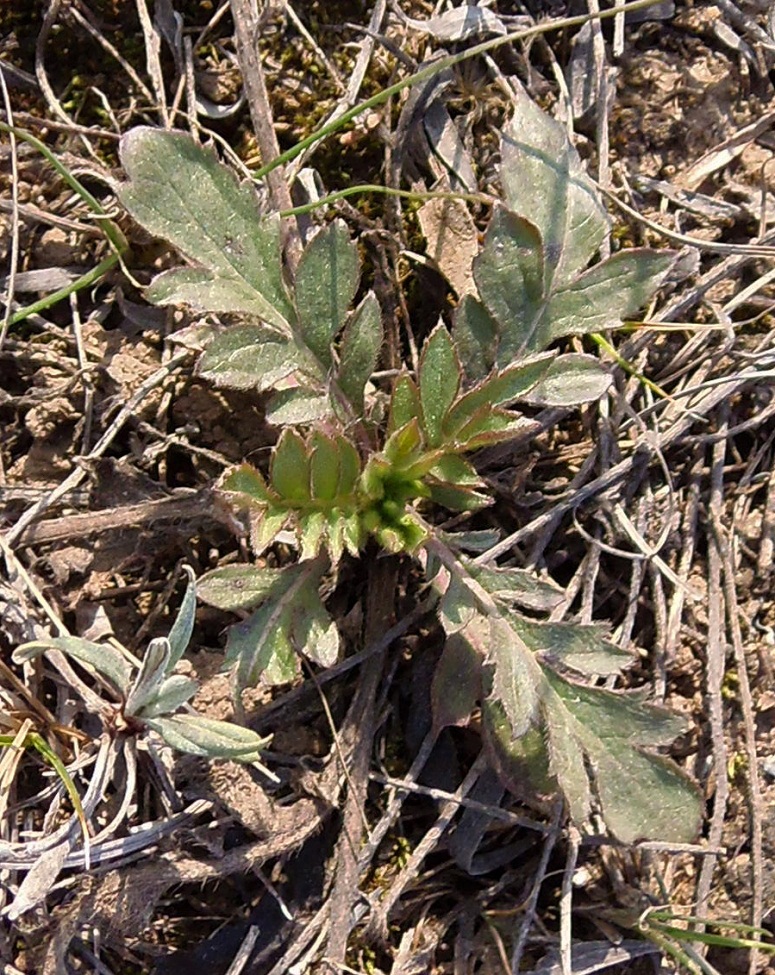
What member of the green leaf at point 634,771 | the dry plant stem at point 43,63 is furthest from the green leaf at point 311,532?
the dry plant stem at point 43,63

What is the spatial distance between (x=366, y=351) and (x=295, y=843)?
85cm

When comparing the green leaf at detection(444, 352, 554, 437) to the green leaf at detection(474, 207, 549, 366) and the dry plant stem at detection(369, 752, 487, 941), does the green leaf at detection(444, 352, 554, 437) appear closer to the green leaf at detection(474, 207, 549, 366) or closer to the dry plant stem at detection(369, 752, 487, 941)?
the green leaf at detection(474, 207, 549, 366)

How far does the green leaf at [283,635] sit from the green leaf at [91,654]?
0.55 feet

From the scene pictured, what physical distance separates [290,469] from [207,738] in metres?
0.43

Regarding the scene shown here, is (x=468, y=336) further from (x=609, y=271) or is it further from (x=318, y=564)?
(x=318, y=564)

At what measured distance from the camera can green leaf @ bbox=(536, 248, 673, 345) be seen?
174 cm

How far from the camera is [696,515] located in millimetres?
1875

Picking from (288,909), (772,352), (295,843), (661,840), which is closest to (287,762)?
(295,843)

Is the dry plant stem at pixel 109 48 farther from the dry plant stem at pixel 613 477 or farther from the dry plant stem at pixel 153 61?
the dry plant stem at pixel 613 477

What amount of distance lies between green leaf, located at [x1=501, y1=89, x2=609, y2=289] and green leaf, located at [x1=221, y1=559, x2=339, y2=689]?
0.71m

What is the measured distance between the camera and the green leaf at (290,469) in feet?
4.88

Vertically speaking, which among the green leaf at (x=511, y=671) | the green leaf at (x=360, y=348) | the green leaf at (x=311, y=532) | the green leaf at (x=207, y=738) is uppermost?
the green leaf at (x=360, y=348)

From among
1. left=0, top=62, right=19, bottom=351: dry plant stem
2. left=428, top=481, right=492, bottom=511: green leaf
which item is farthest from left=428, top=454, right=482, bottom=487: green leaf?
left=0, top=62, right=19, bottom=351: dry plant stem

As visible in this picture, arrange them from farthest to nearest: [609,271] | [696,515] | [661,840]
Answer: [696,515] < [609,271] < [661,840]
